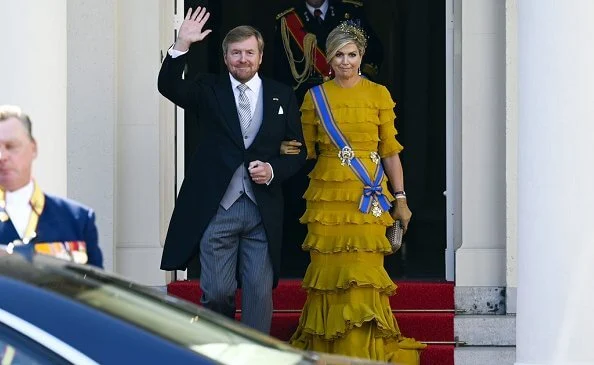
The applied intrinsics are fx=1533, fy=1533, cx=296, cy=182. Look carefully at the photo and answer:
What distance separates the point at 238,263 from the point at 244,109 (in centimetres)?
81

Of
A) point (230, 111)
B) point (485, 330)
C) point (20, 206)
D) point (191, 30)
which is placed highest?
point (191, 30)

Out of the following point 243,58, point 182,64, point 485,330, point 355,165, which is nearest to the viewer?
point 182,64

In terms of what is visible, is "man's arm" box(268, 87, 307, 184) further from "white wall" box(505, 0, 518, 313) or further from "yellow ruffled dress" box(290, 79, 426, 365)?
"white wall" box(505, 0, 518, 313)

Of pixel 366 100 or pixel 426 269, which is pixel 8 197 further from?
pixel 426 269

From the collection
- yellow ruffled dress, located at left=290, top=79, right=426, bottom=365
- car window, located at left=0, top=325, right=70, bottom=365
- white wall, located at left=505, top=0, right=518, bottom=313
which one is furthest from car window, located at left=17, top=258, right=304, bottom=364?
white wall, located at left=505, top=0, right=518, bottom=313

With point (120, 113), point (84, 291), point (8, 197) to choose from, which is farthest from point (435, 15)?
point (84, 291)

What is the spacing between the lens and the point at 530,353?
24.8ft

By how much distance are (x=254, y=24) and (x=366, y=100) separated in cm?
311

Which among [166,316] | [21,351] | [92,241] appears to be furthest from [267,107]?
[21,351]

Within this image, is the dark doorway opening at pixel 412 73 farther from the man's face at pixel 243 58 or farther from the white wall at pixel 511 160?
the man's face at pixel 243 58

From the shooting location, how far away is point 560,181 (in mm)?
7418

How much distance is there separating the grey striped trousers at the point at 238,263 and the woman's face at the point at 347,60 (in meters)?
0.99

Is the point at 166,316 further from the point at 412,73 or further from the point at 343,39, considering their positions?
the point at 412,73

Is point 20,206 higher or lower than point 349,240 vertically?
higher
